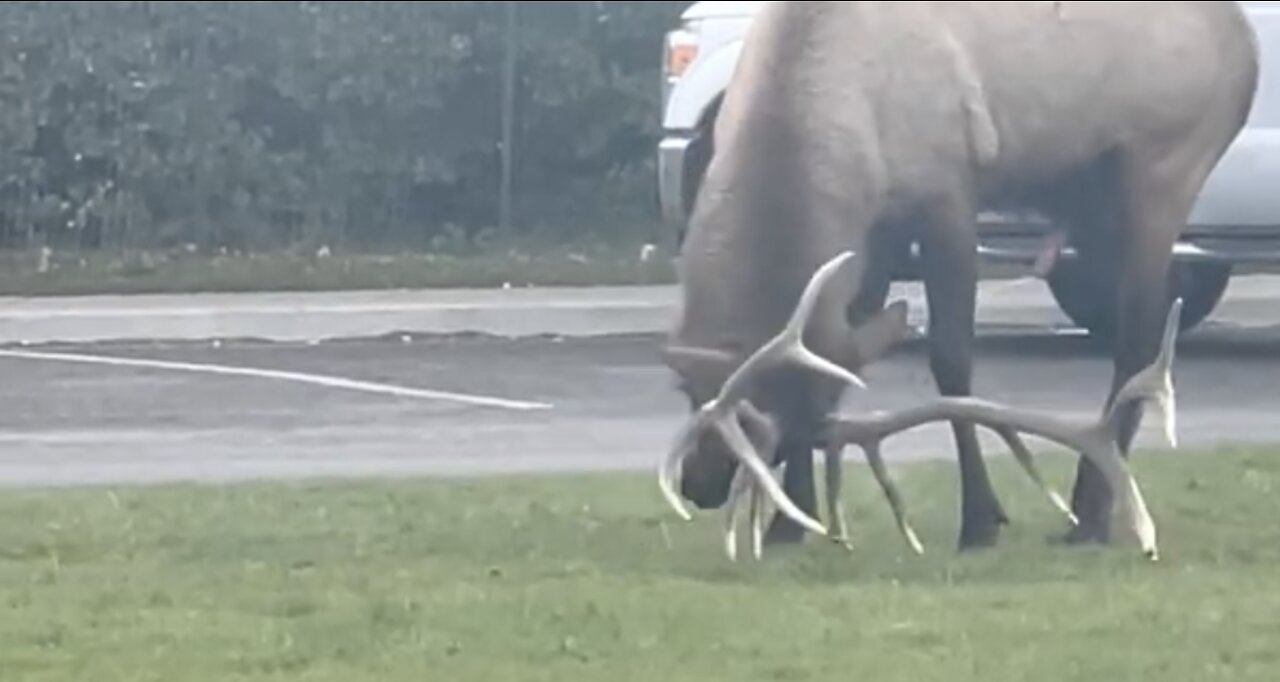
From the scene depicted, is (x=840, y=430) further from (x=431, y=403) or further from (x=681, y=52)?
(x=681, y=52)

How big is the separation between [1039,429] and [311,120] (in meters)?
10.8

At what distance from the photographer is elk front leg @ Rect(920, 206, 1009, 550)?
33.4 feet

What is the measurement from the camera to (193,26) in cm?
1953

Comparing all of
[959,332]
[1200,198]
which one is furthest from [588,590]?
[1200,198]

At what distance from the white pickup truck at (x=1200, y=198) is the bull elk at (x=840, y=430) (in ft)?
14.7

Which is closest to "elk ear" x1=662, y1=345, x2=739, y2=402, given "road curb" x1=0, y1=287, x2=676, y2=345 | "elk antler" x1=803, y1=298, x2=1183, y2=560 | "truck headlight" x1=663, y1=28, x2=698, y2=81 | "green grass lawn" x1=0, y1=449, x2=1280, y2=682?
"elk antler" x1=803, y1=298, x2=1183, y2=560

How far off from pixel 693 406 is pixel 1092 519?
1229 millimetres

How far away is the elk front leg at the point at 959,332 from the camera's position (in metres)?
10.2

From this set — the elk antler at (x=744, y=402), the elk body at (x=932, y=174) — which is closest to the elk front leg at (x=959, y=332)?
the elk body at (x=932, y=174)

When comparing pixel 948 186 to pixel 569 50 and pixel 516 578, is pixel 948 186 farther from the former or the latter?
pixel 569 50

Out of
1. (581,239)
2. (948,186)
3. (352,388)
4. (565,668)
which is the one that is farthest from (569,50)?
(565,668)

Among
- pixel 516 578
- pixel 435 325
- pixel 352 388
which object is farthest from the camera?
pixel 435 325

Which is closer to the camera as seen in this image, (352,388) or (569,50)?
(352,388)

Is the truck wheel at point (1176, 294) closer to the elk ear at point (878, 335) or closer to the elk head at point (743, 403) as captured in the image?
the elk ear at point (878, 335)
